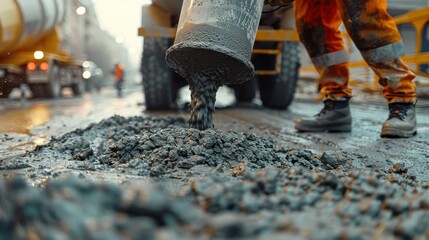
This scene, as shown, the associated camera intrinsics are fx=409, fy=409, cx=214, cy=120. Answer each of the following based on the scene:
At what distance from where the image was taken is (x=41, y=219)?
74 centimetres

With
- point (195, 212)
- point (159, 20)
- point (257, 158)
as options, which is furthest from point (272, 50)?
point (195, 212)

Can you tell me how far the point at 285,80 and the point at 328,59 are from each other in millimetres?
1801

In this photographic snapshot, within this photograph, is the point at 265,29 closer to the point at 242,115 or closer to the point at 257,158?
the point at 242,115

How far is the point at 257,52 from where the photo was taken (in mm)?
4758

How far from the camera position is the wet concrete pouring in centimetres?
73

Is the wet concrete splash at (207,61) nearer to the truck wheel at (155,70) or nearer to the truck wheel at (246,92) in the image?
the truck wheel at (155,70)

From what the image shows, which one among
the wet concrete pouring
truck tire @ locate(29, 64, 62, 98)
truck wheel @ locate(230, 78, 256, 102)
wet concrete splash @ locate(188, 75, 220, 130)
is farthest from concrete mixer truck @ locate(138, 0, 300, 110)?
truck tire @ locate(29, 64, 62, 98)

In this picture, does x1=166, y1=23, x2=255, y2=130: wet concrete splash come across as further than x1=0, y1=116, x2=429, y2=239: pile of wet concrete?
Yes

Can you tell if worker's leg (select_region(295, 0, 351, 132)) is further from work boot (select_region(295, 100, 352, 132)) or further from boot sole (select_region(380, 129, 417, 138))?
boot sole (select_region(380, 129, 417, 138))

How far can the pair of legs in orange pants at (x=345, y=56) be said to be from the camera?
8.99ft

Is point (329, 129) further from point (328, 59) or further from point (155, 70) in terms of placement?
point (155, 70)

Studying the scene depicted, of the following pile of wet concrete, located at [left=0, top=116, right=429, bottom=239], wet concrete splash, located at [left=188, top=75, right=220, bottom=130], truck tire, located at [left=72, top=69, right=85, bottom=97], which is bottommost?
truck tire, located at [left=72, top=69, right=85, bottom=97]

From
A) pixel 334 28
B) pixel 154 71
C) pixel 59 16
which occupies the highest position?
pixel 59 16

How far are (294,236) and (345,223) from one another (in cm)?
21
